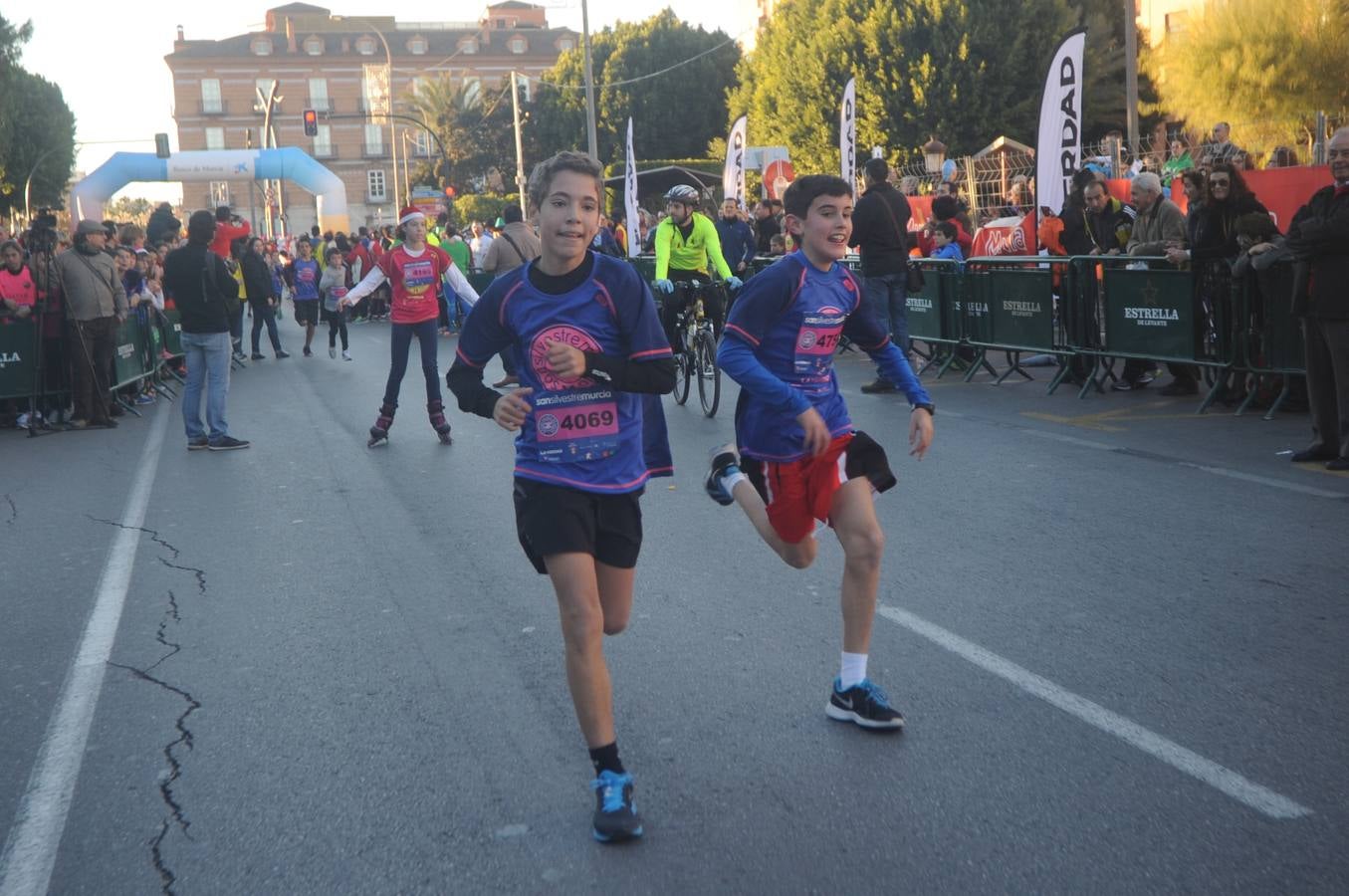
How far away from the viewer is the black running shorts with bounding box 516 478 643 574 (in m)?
3.85

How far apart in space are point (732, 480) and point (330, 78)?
12105cm

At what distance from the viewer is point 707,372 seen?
1241cm

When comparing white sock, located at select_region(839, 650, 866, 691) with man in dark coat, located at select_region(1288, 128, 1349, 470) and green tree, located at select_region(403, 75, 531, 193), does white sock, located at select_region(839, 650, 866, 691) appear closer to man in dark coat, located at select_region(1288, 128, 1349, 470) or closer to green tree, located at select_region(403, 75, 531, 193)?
man in dark coat, located at select_region(1288, 128, 1349, 470)

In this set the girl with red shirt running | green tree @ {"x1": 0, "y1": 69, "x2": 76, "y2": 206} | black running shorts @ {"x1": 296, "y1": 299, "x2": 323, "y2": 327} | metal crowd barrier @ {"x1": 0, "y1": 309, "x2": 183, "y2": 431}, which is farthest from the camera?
green tree @ {"x1": 0, "y1": 69, "x2": 76, "y2": 206}

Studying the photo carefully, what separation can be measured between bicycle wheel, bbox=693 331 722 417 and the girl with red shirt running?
6.89 ft

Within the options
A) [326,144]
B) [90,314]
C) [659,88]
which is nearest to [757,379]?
[90,314]

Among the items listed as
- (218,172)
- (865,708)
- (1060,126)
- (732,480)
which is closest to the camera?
(865,708)

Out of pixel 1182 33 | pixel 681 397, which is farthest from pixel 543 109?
pixel 681 397

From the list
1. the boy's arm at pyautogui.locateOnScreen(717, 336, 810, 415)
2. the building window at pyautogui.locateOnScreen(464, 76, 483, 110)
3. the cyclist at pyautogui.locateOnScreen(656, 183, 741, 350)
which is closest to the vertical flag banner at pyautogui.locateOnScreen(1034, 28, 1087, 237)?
the cyclist at pyautogui.locateOnScreen(656, 183, 741, 350)

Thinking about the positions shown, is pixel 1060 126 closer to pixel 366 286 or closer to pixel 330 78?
pixel 366 286

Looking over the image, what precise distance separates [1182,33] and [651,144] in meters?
42.4

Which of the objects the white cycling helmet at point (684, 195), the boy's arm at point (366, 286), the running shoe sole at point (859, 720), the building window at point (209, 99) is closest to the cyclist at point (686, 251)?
the white cycling helmet at point (684, 195)

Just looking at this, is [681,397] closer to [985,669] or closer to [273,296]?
[985,669]

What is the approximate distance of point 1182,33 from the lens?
35.5 meters
